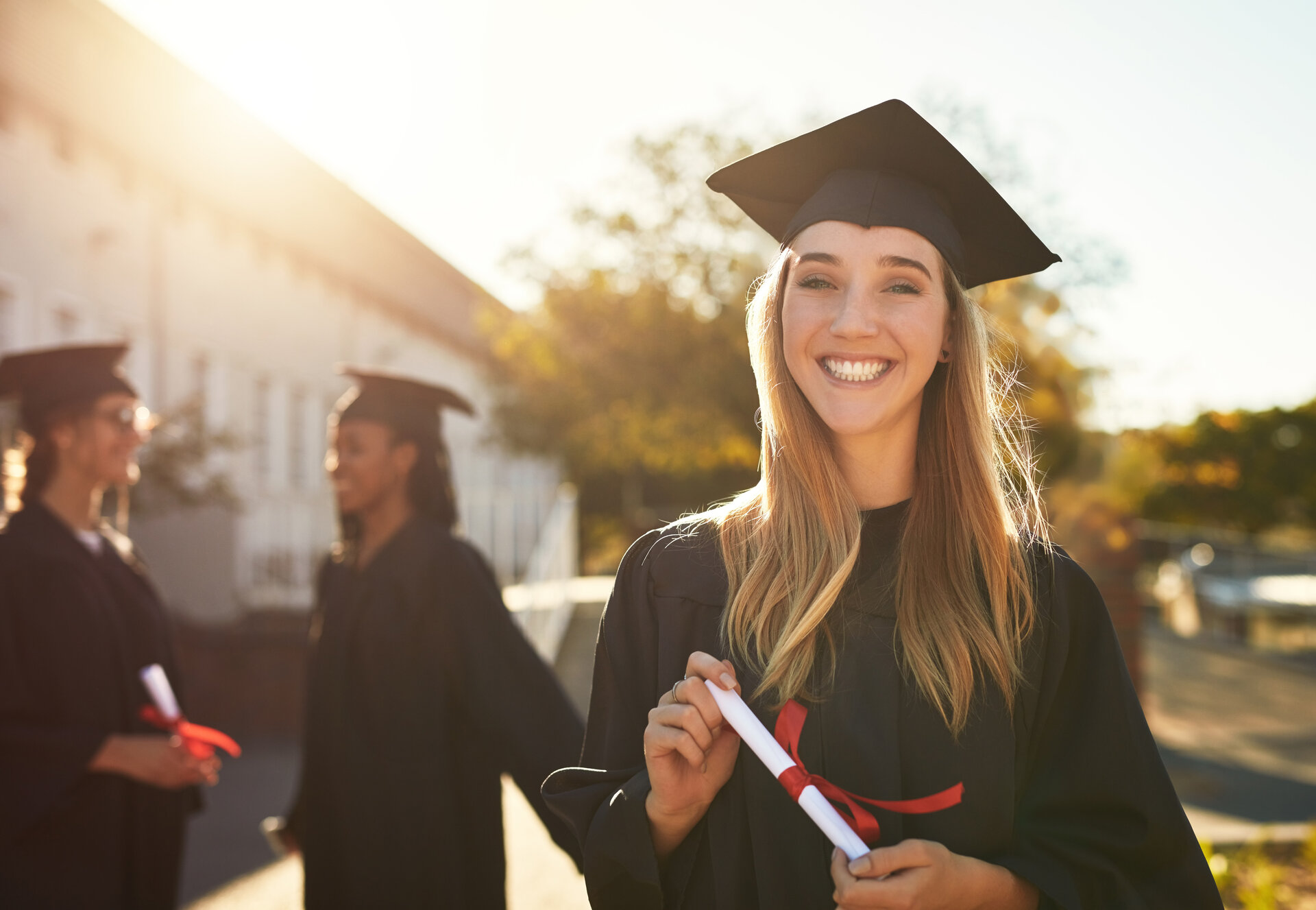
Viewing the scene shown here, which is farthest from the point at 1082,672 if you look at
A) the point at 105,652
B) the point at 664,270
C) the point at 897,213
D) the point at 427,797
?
the point at 664,270

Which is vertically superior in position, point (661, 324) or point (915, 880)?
point (661, 324)

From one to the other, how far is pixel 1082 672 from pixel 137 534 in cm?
1234

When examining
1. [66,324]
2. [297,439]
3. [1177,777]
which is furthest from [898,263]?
[297,439]

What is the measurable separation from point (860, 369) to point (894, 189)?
361mm

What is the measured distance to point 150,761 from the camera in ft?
11.0

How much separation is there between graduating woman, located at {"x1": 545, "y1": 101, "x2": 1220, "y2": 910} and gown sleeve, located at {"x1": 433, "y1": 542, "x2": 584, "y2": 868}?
1.18 metres

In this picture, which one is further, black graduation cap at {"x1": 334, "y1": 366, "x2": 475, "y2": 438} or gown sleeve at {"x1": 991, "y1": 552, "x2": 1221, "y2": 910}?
black graduation cap at {"x1": 334, "y1": 366, "x2": 475, "y2": 438}

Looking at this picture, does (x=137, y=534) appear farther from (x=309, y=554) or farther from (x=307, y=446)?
(x=307, y=446)

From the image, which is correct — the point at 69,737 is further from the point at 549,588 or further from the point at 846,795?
the point at 549,588

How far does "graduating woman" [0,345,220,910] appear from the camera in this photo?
3275 millimetres

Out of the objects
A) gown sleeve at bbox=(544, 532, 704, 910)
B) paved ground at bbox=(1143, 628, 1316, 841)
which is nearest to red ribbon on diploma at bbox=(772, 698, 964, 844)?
gown sleeve at bbox=(544, 532, 704, 910)

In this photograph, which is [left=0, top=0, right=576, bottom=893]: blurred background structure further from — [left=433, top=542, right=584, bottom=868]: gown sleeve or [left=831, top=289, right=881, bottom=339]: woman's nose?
[left=831, top=289, right=881, bottom=339]: woman's nose

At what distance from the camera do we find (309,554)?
12.5 m

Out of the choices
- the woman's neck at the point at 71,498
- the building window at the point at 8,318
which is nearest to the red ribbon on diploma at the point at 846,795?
the woman's neck at the point at 71,498
